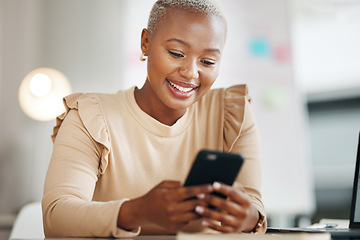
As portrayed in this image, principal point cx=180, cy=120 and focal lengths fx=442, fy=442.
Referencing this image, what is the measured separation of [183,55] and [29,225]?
1228 mm

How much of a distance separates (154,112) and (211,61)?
0.85 ft

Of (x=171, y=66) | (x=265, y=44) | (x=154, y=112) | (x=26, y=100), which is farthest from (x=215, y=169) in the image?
(x=265, y=44)

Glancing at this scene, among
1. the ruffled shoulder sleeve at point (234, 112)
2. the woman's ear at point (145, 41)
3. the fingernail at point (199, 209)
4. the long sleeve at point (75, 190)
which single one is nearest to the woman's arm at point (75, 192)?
the long sleeve at point (75, 190)

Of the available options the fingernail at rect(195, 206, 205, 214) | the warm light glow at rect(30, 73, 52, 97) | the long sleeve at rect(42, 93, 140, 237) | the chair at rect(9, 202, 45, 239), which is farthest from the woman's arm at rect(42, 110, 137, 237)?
the warm light glow at rect(30, 73, 52, 97)

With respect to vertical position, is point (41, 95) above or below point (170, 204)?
above

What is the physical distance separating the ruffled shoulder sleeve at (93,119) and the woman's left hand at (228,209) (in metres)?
0.44

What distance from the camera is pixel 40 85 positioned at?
2766 millimetres

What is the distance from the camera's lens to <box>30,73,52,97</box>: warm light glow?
2.75 m

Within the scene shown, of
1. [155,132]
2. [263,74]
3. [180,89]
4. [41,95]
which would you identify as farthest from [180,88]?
[263,74]

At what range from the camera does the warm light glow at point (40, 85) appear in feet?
9.04

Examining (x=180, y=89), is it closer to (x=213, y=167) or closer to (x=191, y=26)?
(x=191, y=26)

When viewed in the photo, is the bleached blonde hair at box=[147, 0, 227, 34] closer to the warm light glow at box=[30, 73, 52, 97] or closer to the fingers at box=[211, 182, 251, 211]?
the fingers at box=[211, 182, 251, 211]

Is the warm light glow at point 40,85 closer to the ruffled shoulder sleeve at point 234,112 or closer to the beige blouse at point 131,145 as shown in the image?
the beige blouse at point 131,145

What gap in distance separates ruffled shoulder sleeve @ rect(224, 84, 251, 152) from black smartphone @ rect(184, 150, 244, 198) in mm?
478
